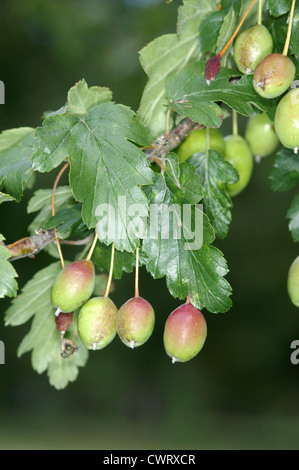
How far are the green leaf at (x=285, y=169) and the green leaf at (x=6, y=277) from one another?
0.62 metres

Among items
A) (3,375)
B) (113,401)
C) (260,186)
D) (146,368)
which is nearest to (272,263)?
(260,186)

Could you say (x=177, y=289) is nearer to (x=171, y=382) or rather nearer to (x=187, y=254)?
(x=187, y=254)

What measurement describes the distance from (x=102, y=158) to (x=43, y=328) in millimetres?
602

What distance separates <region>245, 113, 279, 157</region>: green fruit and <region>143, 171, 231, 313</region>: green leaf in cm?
39

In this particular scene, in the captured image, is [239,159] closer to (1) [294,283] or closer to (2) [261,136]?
(2) [261,136]

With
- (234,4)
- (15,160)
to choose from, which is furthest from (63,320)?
(234,4)

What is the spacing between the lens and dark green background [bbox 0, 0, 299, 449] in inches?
133

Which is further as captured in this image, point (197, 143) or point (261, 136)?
point (261, 136)

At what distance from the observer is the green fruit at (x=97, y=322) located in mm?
989

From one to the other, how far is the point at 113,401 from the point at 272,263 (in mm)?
1609

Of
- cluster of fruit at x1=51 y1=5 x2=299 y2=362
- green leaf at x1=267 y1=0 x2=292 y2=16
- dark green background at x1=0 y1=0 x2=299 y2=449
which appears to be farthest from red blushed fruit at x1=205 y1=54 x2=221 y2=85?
dark green background at x1=0 y1=0 x2=299 y2=449

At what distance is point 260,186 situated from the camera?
154 inches

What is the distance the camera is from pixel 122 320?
3.22 ft

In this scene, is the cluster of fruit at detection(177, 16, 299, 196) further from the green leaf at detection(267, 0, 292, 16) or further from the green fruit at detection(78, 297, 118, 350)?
the green fruit at detection(78, 297, 118, 350)
